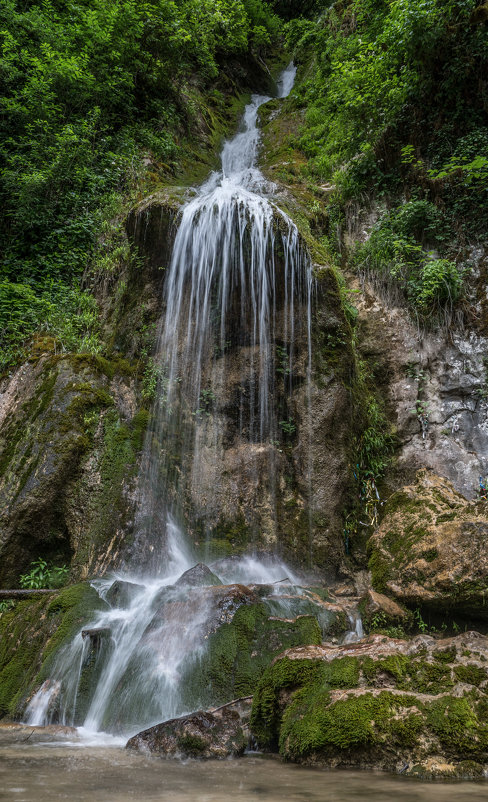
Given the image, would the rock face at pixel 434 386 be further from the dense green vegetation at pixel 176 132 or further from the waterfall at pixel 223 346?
the waterfall at pixel 223 346

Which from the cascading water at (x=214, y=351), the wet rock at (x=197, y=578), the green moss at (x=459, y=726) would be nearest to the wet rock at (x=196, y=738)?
the green moss at (x=459, y=726)

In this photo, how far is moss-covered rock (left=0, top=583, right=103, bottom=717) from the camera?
14.4ft

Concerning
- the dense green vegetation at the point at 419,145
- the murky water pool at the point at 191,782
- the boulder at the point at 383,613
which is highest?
the dense green vegetation at the point at 419,145

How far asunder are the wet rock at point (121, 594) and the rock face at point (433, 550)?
2647 millimetres

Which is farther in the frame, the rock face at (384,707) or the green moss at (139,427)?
the green moss at (139,427)

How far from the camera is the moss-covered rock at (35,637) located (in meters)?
4.39

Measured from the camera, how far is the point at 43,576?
6.09 m

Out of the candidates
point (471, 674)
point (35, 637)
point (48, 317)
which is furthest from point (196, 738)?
point (48, 317)

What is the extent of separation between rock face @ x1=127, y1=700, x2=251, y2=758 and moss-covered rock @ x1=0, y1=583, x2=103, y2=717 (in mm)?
1800

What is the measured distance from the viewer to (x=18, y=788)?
1979mm

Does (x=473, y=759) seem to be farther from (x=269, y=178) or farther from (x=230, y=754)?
(x=269, y=178)

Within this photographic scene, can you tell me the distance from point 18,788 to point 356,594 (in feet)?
16.8

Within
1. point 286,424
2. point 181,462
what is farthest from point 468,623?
point 181,462

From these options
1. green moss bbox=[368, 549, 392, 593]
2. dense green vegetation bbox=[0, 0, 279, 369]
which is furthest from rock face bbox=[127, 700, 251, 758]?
dense green vegetation bbox=[0, 0, 279, 369]
